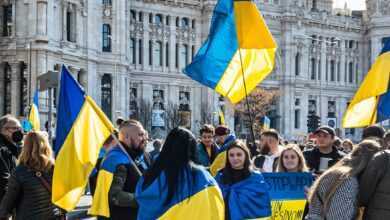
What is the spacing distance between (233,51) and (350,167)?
559 cm

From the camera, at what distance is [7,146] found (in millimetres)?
8719

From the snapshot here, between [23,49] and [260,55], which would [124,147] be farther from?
[23,49]

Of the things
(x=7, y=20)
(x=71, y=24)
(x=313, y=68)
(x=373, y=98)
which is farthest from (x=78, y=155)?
(x=313, y=68)

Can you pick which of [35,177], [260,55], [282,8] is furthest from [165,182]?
[282,8]

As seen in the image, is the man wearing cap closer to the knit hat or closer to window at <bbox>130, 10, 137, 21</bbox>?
the knit hat

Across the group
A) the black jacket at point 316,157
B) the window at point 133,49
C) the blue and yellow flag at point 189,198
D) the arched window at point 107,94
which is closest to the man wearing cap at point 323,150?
the black jacket at point 316,157

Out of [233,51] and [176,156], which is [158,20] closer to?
[233,51]

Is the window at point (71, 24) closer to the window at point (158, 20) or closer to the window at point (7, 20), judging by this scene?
the window at point (7, 20)

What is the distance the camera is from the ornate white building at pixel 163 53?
39.6 m

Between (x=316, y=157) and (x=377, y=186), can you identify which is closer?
(x=377, y=186)

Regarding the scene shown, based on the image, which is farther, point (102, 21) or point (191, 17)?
point (191, 17)

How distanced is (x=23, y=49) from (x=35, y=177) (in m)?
33.0

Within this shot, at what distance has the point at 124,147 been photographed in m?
7.24

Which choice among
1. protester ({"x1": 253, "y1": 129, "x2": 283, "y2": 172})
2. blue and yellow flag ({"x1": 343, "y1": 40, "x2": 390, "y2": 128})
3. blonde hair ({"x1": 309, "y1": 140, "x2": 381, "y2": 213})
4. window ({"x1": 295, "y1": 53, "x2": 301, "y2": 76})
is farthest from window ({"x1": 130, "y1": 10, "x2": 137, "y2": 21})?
blonde hair ({"x1": 309, "y1": 140, "x2": 381, "y2": 213})
